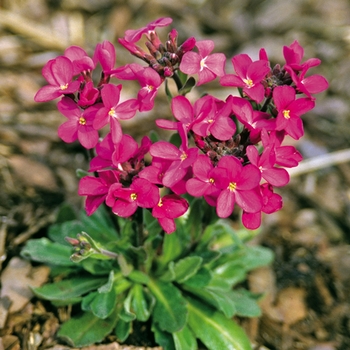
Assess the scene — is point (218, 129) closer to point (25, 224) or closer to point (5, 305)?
point (5, 305)

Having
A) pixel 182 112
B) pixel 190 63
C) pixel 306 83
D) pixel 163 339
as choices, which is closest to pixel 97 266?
pixel 163 339

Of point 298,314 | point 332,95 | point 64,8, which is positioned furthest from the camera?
point 64,8

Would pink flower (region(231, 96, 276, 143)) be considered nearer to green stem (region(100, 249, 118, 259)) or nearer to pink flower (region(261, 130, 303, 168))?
pink flower (region(261, 130, 303, 168))

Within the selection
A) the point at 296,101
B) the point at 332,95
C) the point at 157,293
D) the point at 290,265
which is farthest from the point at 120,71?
the point at 332,95

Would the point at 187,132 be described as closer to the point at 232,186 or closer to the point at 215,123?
the point at 215,123

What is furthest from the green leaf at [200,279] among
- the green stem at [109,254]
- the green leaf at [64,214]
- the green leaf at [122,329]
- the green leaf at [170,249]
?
the green leaf at [64,214]
